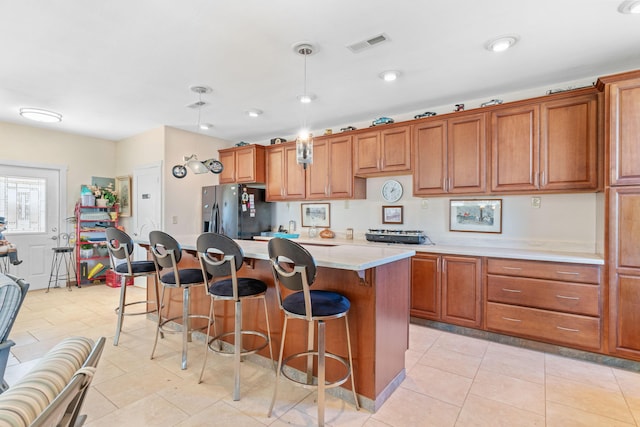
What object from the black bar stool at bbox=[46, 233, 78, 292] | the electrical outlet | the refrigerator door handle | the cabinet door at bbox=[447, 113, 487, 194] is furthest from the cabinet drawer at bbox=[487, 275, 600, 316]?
the black bar stool at bbox=[46, 233, 78, 292]

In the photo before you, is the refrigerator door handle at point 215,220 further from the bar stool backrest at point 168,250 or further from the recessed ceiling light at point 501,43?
the recessed ceiling light at point 501,43

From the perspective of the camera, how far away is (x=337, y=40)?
8.02 ft

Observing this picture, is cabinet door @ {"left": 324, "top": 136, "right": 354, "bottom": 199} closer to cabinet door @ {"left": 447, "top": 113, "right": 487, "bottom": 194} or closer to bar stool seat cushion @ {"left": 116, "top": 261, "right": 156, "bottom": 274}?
cabinet door @ {"left": 447, "top": 113, "right": 487, "bottom": 194}

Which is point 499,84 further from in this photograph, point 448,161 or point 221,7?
point 221,7

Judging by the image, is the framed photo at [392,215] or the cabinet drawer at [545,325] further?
the framed photo at [392,215]

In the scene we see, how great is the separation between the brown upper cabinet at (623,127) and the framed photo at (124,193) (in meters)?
6.39

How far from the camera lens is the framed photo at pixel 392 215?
421 centimetres

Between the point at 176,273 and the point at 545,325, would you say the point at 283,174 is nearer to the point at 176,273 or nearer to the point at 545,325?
the point at 176,273

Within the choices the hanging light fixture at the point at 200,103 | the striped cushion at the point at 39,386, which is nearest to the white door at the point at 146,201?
the hanging light fixture at the point at 200,103

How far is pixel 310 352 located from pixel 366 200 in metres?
2.78

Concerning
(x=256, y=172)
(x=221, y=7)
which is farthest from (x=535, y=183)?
(x=256, y=172)

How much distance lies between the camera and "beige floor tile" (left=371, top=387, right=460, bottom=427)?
1.90m

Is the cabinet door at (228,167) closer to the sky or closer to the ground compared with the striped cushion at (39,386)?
closer to the sky

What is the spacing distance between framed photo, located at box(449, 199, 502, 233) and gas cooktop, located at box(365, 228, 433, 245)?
39 centimetres
